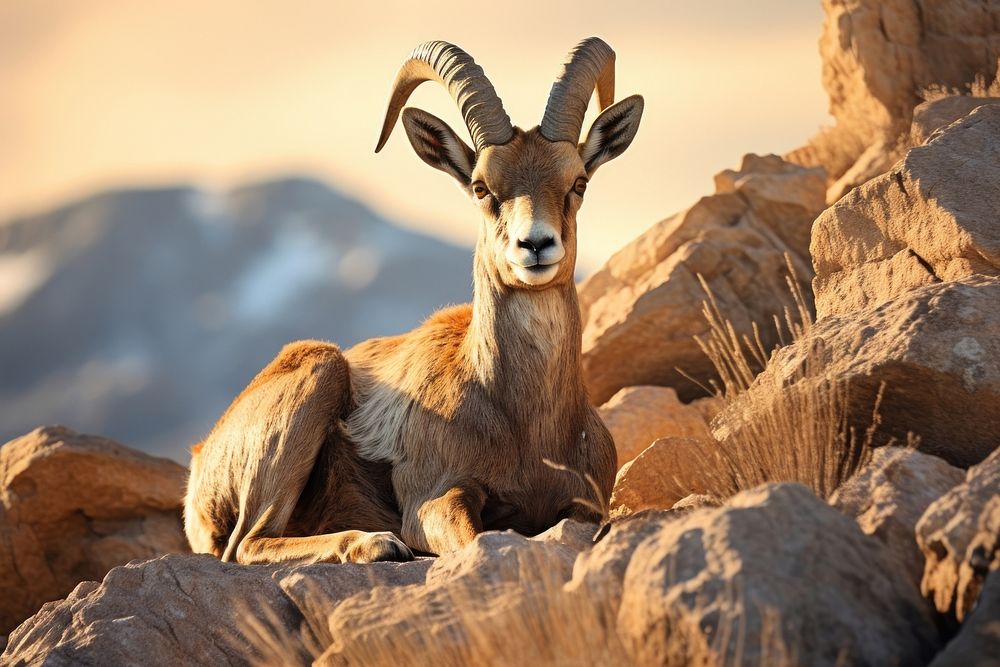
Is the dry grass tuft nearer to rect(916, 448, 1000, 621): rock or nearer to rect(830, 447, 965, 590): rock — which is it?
rect(830, 447, 965, 590): rock

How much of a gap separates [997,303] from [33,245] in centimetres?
14690

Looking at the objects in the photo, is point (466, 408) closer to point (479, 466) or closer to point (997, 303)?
point (479, 466)

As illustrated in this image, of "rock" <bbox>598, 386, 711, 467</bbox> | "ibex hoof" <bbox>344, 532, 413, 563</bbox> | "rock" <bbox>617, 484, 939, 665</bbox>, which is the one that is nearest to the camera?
"rock" <bbox>617, 484, 939, 665</bbox>

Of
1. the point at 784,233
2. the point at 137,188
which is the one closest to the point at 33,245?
the point at 137,188

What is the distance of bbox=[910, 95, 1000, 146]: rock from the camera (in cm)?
1062

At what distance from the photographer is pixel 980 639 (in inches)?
158

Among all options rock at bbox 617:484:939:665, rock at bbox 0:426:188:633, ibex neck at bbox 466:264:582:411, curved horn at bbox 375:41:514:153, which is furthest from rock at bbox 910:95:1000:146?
rock at bbox 0:426:188:633

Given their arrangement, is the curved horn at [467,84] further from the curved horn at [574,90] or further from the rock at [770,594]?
the rock at [770,594]

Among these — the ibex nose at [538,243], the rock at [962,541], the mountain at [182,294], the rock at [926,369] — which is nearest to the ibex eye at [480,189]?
the ibex nose at [538,243]

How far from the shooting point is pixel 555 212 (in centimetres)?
805

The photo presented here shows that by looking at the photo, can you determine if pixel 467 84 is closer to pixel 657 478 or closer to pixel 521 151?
pixel 521 151

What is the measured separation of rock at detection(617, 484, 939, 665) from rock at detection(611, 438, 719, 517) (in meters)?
3.21

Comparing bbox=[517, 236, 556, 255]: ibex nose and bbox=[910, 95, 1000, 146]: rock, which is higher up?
bbox=[910, 95, 1000, 146]: rock

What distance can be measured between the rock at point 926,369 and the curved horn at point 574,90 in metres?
2.55
